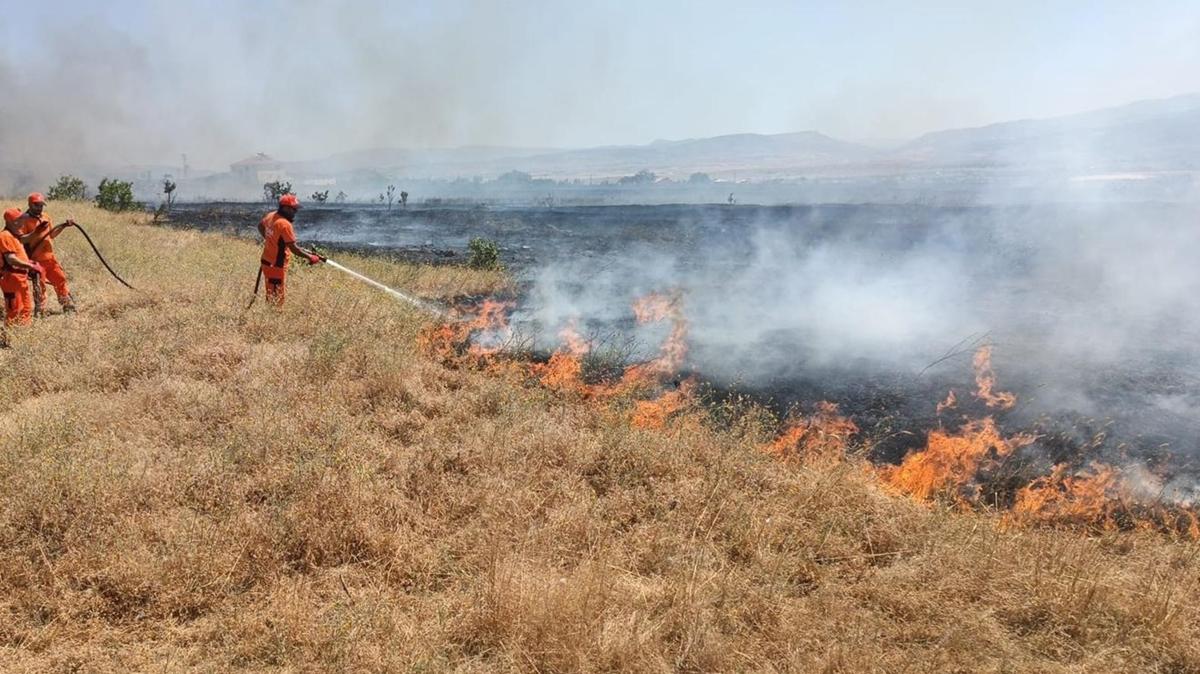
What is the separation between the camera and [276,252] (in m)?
7.92

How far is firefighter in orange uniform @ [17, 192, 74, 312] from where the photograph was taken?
7980 mm

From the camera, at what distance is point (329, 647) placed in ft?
10.0

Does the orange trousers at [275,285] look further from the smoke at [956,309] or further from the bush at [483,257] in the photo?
the bush at [483,257]

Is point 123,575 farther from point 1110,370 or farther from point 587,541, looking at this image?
point 1110,370

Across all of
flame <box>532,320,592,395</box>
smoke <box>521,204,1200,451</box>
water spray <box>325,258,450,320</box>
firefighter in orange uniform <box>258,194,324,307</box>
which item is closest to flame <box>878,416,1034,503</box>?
smoke <box>521,204,1200,451</box>

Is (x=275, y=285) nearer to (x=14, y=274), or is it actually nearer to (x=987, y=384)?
(x=14, y=274)

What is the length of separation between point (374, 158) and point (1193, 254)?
651 ft

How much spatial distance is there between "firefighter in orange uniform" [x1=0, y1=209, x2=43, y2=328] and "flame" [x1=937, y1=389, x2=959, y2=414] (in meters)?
10.5

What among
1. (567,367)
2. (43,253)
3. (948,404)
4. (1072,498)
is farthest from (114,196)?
(1072,498)

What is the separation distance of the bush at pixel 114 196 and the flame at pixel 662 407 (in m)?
26.0

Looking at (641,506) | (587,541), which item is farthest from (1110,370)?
(587,541)

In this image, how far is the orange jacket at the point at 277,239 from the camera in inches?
305

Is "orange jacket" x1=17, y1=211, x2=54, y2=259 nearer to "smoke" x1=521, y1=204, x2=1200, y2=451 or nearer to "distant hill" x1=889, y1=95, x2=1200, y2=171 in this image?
"smoke" x1=521, y1=204, x2=1200, y2=451

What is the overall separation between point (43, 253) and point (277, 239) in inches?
132
